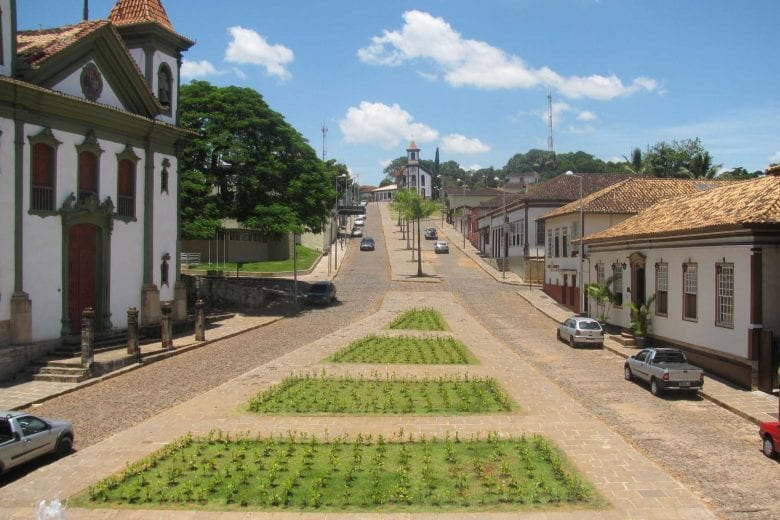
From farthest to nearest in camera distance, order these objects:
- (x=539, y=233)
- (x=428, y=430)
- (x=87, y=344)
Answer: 1. (x=539, y=233)
2. (x=87, y=344)
3. (x=428, y=430)

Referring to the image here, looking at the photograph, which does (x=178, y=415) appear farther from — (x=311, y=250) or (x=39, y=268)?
(x=311, y=250)

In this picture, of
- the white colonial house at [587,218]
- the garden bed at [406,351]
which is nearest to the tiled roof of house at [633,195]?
the white colonial house at [587,218]

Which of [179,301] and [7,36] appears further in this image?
[179,301]

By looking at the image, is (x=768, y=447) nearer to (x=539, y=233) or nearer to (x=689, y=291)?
(x=689, y=291)

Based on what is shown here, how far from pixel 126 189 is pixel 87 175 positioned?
2.30 m

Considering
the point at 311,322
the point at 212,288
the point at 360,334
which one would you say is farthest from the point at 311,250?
the point at 360,334

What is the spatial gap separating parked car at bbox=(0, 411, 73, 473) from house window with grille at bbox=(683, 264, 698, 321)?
823 inches

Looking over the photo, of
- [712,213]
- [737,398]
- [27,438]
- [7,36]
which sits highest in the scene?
[7,36]

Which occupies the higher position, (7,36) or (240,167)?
(7,36)

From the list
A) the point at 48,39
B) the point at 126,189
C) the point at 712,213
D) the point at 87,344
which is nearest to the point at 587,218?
the point at 712,213

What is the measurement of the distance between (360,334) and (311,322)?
17.2 ft

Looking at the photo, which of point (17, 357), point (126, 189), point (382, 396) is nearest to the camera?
point (382, 396)

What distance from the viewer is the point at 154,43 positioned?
2880cm

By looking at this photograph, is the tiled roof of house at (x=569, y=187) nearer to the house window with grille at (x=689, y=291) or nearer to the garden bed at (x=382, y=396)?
the house window with grille at (x=689, y=291)
